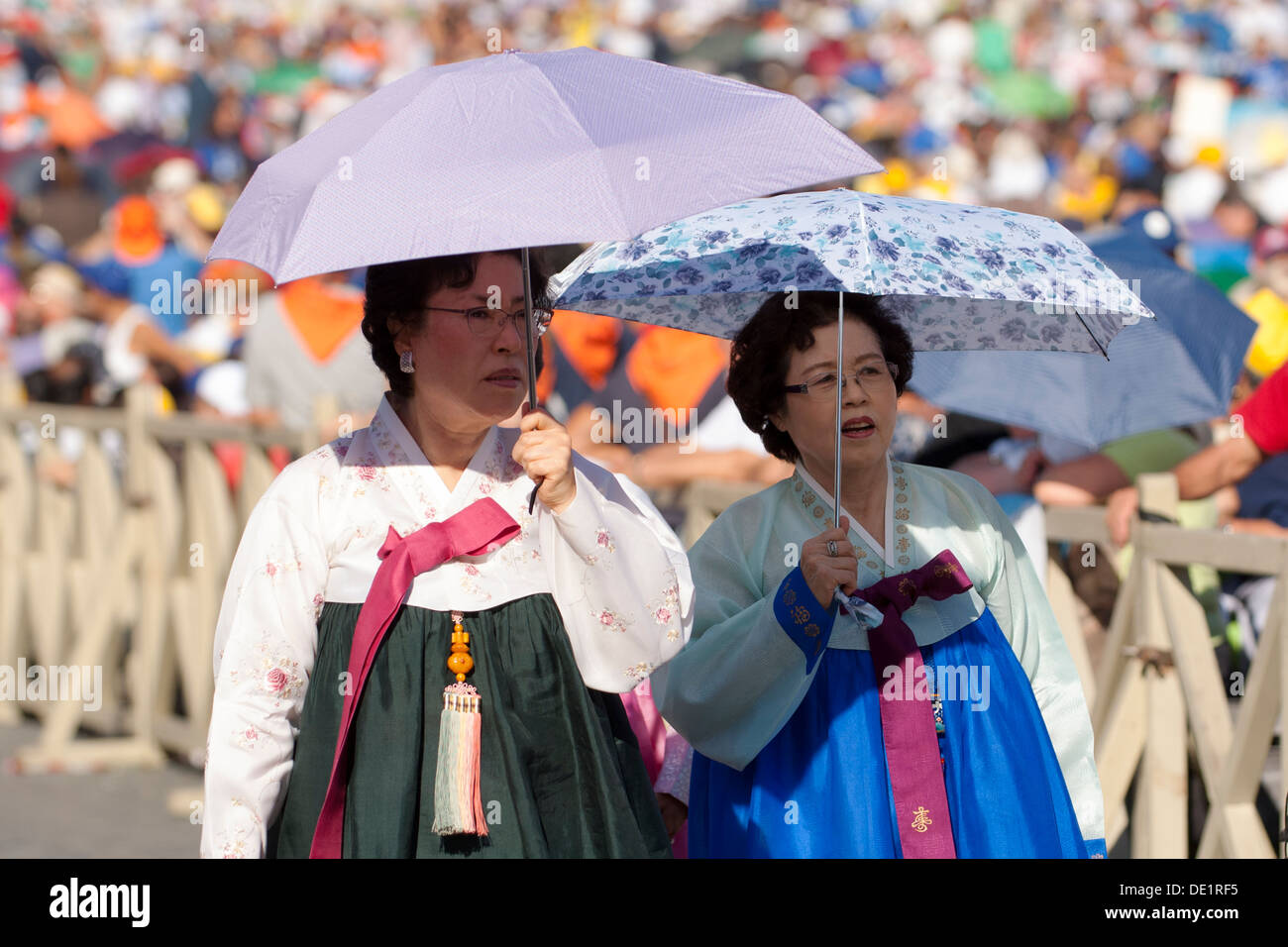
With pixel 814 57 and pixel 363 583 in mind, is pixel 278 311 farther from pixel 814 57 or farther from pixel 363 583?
pixel 814 57

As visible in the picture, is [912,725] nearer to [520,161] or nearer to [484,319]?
[484,319]

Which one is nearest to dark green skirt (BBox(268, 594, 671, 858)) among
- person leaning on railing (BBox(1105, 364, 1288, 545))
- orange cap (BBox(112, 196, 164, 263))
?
person leaning on railing (BBox(1105, 364, 1288, 545))

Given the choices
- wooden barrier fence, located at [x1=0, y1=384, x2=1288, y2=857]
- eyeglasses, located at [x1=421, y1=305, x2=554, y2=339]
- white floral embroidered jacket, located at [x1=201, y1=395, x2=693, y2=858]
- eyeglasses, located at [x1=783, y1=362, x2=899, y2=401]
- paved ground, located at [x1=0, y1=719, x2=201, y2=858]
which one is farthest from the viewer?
paved ground, located at [x1=0, y1=719, x2=201, y2=858]

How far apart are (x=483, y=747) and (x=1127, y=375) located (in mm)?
2569

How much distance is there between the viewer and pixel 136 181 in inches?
482

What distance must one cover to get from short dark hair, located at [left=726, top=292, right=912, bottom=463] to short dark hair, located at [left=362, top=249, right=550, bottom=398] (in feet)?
1.55

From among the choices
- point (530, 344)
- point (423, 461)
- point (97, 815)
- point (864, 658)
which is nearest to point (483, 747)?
point (423, 461)

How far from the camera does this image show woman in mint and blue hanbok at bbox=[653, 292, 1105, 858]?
281cm

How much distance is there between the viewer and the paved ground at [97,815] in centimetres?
574

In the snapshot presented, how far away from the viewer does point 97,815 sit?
6.19 m

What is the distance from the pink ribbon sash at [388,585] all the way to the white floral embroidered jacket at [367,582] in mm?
28

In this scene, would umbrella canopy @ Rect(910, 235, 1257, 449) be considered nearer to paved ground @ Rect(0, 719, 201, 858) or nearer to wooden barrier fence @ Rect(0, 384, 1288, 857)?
wooden barrier fence @ Rect(0, 384, 1288, 857)

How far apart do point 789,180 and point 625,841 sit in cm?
106

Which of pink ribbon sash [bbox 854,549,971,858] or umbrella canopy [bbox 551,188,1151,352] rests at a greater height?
umbrella canopy [bbox 551,188,1151,352]
